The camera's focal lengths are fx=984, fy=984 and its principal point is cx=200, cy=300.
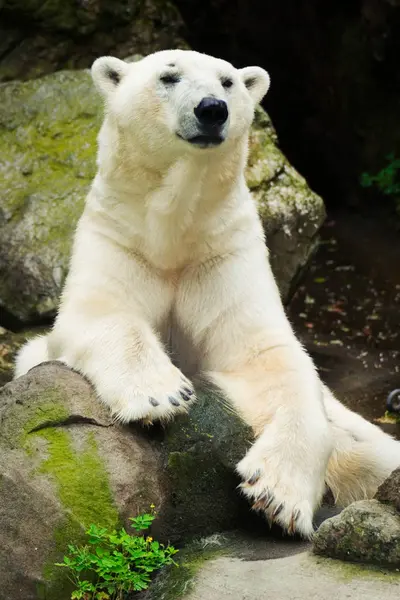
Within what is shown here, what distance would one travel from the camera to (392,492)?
3070mm

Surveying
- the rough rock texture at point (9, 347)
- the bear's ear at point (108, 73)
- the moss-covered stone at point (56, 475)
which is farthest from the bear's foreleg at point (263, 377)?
the rough rock texture at point (9, 347)

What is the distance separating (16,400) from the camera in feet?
11.2

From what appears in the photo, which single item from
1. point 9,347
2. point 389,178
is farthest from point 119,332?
point 389,178

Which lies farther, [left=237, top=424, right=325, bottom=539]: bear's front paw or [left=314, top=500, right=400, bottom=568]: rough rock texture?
[left=237, top=424, right=325, bottom=539]: bear's front paw

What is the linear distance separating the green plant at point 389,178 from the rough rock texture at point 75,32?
2.61 m

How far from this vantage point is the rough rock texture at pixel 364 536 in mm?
2939

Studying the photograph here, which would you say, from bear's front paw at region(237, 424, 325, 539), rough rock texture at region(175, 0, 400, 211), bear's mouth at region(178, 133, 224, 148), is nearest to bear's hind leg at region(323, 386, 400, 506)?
bear's front paw at region(237, 424, 325, 539)

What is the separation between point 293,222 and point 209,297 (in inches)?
108

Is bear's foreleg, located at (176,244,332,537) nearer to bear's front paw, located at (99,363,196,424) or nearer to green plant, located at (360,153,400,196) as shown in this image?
bear's front paw, located at (99,363,196,424)

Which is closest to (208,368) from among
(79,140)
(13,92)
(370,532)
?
(370,532)

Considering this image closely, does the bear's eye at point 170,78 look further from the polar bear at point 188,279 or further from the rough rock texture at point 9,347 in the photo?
the rough rock texture at point 9,347

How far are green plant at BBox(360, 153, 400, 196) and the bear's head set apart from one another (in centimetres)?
550

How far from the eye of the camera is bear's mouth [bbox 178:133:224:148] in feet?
12.1

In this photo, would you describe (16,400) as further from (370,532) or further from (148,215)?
(370,532)
